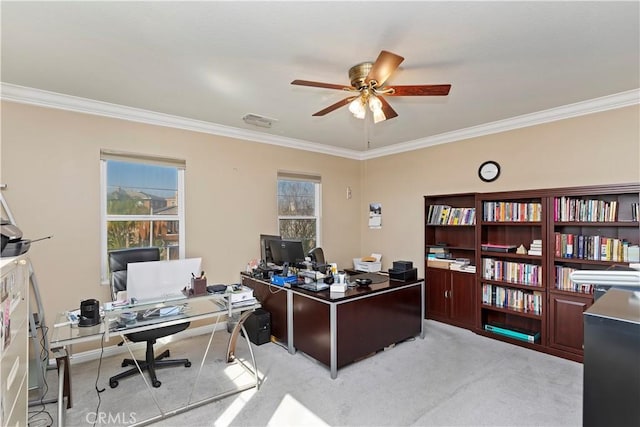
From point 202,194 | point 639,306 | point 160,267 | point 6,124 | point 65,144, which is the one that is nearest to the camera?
point 639,306

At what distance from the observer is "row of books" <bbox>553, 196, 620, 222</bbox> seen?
293cm

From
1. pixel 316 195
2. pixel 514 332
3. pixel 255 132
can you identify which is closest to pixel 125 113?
pixel 255 132

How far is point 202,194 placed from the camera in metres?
3.74

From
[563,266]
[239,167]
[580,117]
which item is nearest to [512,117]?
[580,117]

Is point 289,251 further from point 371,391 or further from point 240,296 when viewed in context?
point 371,391

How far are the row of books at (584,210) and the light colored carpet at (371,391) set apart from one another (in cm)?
138

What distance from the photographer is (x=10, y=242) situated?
1.46m

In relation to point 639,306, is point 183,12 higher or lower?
higher

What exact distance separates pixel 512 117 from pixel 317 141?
2437mm

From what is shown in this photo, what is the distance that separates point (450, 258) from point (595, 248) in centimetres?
148

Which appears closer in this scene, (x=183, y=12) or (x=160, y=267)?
(x=183, y=12)

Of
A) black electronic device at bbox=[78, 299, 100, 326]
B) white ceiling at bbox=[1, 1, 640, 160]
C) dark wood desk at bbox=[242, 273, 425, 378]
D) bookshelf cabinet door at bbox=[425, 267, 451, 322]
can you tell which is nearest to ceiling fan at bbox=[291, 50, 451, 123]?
white ceiling at bbox=[1, 1, 640, 160]

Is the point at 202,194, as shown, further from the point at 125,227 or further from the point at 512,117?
the point at 512,117

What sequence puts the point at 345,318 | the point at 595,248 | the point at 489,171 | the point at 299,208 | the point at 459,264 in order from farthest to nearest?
the point at 299,208 → the point at 459,264 → the point at 489,171 → the point at 595,248 → the point at 345,318
